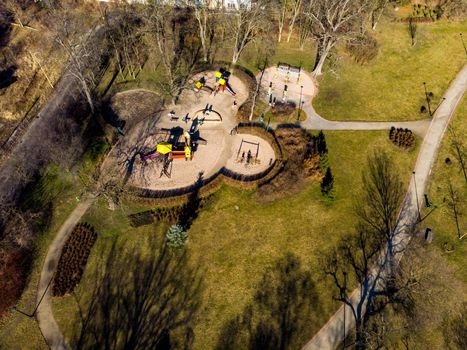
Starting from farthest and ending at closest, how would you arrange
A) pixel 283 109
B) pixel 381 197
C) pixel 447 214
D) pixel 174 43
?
pixel 174 43 → pixel 283 109 → pixel 381 197 → pixel 447 214

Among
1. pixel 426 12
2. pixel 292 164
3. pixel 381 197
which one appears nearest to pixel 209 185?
pixel 292 164

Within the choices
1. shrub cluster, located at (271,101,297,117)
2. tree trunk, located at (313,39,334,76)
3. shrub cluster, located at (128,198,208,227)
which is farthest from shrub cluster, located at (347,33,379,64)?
shrub cluster, located at (128,198,208,227)

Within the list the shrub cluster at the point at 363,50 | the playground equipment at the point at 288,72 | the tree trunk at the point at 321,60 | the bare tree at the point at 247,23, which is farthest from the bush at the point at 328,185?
the bare tree at the point at 247,23

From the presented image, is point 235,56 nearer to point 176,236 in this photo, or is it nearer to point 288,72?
point 288,72

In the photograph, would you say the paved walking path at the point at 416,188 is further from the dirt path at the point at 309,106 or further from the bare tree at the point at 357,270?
the dirt path at the point at 309,106

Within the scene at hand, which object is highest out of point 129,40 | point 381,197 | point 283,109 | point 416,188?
point 129,40

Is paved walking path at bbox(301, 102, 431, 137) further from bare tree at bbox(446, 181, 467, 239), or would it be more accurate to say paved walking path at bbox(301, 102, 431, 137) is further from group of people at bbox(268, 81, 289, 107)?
bare tree at bbox(446, 181, 467, 239)
